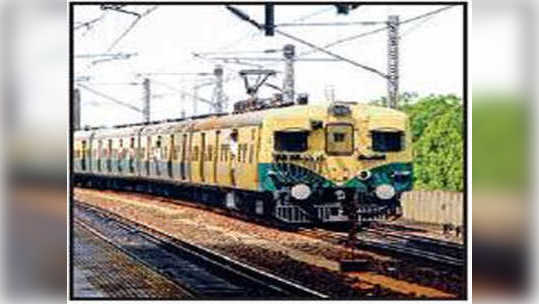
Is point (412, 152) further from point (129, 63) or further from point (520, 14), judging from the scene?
point (129, 63)

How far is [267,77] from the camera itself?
20.4 ft

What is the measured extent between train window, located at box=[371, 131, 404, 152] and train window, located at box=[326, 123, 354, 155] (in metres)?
0.12

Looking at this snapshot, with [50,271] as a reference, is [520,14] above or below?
above

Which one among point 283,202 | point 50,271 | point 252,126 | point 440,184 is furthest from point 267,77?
point 50,271

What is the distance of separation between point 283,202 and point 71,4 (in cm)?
152

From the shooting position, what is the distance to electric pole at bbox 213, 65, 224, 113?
6191mm

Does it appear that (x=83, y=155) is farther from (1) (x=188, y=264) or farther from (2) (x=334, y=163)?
(2) (x=334, y=163)

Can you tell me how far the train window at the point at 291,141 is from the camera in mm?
6238

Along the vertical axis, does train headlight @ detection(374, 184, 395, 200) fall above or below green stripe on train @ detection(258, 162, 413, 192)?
below

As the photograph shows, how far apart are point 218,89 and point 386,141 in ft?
3.07

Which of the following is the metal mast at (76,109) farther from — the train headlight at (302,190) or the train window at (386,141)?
the train window at (386,141)

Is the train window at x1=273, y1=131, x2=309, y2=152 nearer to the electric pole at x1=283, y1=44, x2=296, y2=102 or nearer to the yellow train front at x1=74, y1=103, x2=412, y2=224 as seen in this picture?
the yellow train front at x1=74, y1=103, x2=412, y2=224

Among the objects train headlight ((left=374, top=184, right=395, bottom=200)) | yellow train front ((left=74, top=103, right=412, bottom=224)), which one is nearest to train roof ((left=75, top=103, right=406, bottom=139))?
yellow train front ((left=74, top=103, right=412, bottom=224))

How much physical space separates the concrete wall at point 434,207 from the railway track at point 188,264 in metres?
0.68
